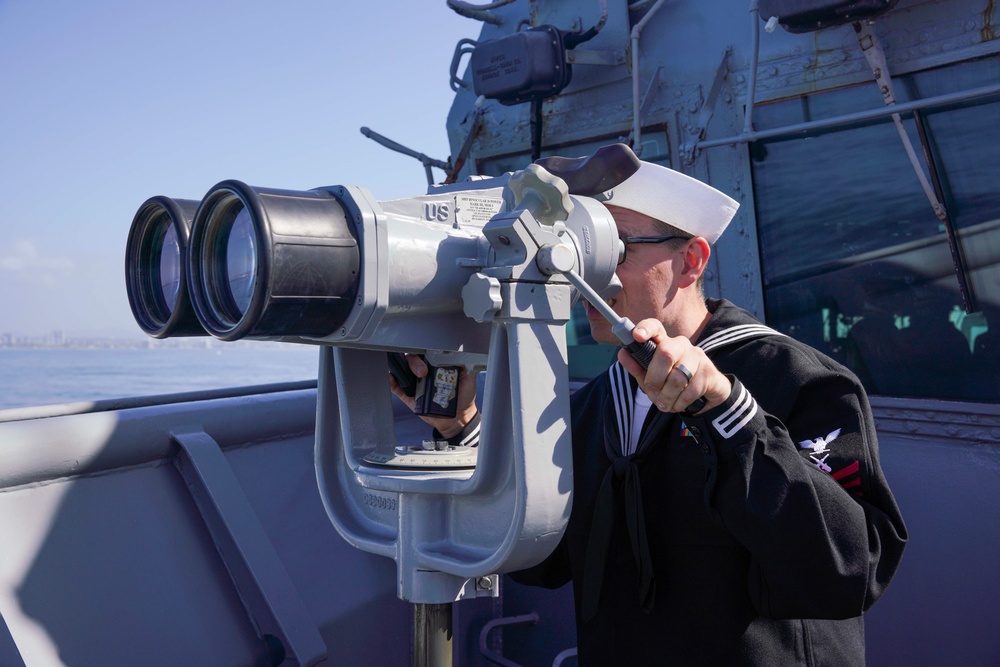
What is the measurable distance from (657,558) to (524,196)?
789 millimetres

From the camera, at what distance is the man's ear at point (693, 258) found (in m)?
1.72

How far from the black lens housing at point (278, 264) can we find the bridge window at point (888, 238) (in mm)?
2296

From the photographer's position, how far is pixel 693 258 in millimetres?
1728

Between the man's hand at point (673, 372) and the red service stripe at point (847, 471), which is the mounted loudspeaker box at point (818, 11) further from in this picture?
the man's hand at point (673, 372)

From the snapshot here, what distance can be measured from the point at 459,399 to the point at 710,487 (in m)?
0.47

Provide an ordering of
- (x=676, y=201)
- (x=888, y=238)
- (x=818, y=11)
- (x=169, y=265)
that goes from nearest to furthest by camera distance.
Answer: (x=169, y=265)
(x=676, y=201)
(x=818, y=11)
(x=888, y=238)

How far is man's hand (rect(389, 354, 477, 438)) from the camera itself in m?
1.48

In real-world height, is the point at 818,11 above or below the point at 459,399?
above

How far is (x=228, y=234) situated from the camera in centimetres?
116

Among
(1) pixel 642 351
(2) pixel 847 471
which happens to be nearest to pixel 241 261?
(1) pixel 642 351

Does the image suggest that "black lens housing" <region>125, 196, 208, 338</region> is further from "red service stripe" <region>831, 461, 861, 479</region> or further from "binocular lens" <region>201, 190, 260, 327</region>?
"red service stripe" <region>831, 461, 861, 479</region>

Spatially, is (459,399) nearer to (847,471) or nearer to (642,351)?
(642,351)

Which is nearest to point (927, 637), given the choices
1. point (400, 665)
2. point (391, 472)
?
point (400, 665)

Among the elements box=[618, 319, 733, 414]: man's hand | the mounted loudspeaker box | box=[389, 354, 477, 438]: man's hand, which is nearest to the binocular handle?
box=[618, 319, 733, 414]: man's hand
